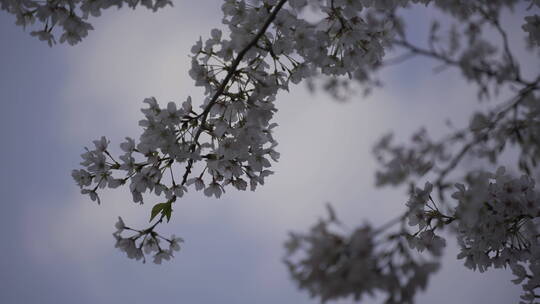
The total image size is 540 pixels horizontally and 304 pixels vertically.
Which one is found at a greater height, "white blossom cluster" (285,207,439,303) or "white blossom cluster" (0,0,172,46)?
"white blossom cluster" (0,0,172,46)

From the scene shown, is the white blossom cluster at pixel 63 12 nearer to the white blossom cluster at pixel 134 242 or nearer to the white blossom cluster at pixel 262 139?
the white blossom cluster at pixel 262 139

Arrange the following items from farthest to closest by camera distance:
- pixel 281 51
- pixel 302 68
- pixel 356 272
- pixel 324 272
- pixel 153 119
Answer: pixel 302 68
pixel 281 51
pixel 153 119
pixel 324 272
pixel 356 272

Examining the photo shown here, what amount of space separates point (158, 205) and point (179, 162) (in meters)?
0.41

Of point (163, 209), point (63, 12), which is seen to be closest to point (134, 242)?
point (163, 209)

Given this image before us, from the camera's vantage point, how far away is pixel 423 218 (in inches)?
125

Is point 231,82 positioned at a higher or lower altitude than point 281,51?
lower

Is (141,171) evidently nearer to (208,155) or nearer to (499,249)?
(208,155)

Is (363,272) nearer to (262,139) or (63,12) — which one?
(262,139)

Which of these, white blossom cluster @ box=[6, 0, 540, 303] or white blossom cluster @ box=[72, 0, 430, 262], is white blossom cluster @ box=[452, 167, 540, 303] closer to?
white blossom cluster @ box=[6, 0, 540, 303]

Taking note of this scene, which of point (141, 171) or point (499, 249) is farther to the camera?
point (499, 249)

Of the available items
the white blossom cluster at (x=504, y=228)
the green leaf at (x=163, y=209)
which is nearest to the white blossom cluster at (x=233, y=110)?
the green leaf at (x=163, y=209)

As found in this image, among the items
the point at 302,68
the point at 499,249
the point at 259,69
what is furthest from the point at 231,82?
the point at 499,249

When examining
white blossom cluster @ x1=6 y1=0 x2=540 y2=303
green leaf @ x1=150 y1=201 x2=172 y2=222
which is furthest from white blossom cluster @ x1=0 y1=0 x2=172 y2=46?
green leaf @ x1=150 y1=201 x2=172 y2=222

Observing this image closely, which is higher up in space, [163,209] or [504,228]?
[163,209]
